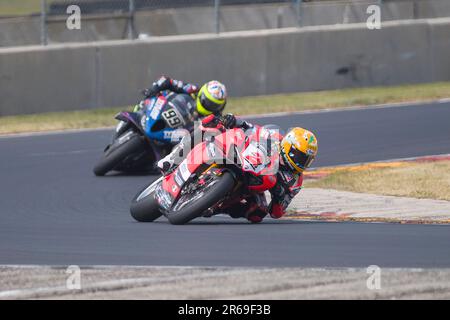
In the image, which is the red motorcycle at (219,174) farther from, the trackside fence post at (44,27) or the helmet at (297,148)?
the trackside fence post at (44,27)

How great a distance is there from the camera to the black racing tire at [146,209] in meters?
11.6

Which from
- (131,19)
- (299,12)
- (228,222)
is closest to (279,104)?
(299,12)

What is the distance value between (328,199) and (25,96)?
8503 millimetres

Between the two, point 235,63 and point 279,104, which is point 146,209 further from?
point 235,63

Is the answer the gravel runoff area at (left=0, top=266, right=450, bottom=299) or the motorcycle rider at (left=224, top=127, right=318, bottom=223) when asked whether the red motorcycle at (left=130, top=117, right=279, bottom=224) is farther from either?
the gravel runoff area at (left=0, top=266, right=450, bottom=299)

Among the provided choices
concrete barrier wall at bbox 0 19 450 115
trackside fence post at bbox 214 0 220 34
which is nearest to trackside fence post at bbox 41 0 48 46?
concrete barrier wall at bbox 0 19 450 115

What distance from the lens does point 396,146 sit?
17.4 m

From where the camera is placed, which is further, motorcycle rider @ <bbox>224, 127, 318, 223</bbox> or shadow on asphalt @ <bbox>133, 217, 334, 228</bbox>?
shadow on asphalt @ <bbox>133, 217, 334, 228</bbox>

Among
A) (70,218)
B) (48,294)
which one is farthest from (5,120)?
(48,294)

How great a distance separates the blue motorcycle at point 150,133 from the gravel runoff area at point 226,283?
6453mm

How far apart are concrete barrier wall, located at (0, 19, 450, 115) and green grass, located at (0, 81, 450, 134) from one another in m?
0.15

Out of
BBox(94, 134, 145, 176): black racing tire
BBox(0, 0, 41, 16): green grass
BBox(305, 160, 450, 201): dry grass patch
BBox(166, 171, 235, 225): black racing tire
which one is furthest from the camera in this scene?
BBox(0, 0, 41, 16): green grass

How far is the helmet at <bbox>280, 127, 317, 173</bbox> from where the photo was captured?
11.0 m

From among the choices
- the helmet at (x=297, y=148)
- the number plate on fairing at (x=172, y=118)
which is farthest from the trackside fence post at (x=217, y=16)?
the helmet at (x=297, y=148)
